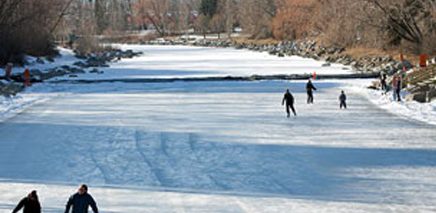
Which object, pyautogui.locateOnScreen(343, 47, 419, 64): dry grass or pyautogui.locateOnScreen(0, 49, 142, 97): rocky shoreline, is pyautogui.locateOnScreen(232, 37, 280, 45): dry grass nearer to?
pyautogui.locateOnScreen(343, 47, 419, 64): dry grass

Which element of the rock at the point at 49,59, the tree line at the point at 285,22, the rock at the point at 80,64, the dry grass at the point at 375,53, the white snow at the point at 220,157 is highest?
the tree line at the point at 285,22

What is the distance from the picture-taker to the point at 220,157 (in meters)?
14.5

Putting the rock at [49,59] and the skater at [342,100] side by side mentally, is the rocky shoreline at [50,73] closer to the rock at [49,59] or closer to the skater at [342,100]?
the rock at [49,59]

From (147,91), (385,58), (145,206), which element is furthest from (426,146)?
(385,58)

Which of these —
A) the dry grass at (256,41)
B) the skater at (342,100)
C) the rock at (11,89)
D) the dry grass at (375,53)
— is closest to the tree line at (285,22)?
the dry grass at (375,53)

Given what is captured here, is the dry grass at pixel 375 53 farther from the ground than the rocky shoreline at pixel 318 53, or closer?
farther from the ground

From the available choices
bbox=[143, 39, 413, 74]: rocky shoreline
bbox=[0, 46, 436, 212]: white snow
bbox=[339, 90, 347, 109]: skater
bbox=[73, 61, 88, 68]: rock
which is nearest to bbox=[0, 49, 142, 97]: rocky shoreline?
bbox=[73, 61, 88, 68]: rock

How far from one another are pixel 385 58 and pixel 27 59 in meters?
25.4

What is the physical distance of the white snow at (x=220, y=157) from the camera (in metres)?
10.8

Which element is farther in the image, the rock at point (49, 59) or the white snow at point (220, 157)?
the rock at point (49, 59)

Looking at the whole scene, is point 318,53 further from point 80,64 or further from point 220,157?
point 220,157

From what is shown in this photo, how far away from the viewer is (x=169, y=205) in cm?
1038

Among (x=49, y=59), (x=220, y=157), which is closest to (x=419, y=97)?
(x=220, y=157)

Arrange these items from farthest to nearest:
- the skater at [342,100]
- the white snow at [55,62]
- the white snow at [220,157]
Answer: the white snow at [55,62] → the skater at [342,100] → the white snow at [220,157]
